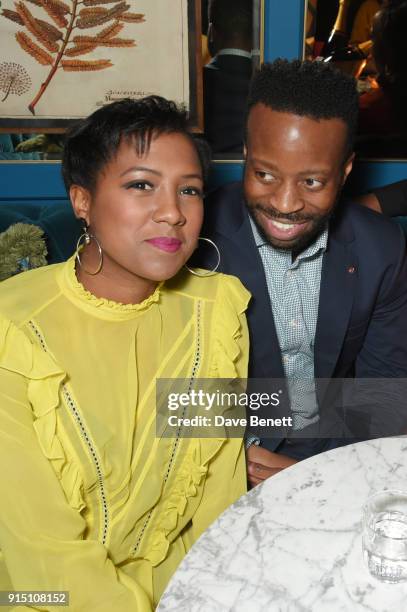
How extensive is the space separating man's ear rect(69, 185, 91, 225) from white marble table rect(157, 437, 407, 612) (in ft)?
2.31

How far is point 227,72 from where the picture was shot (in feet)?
8.54

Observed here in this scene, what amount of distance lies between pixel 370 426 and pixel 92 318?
3.90 ft

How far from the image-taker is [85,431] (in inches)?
49.0

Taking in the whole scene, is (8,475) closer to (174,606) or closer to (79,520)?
(79,520)

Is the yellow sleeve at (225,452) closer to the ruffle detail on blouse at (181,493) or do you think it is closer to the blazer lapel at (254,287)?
the ruffle detail on blouse at (181,493)

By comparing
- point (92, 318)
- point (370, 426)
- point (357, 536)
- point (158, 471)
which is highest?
point (92, 318)

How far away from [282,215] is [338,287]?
38cm

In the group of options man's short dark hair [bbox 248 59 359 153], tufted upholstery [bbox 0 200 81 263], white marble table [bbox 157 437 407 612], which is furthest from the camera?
tufted upholstery [bbox 0 200 81 263]

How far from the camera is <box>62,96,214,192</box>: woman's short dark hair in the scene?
47.2 inches

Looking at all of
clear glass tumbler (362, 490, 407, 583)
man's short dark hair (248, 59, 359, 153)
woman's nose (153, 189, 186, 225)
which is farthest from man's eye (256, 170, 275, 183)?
clear glass tumbler (362, 490, 407, 583)

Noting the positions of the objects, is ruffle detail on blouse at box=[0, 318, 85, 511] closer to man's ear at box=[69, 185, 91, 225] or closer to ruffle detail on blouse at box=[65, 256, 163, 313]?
ruffle detail on blouse at box=[65, 256, 163, 313]

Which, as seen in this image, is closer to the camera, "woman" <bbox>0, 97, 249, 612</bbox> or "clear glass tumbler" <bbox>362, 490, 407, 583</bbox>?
"clear glass tumbler" <bbox>362, 490, 407, 583</bbox>

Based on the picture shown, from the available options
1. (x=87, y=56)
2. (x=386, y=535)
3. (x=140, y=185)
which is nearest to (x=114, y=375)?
(x=140, y=185)

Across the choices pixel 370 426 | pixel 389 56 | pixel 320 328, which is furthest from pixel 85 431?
pixel 389 56
